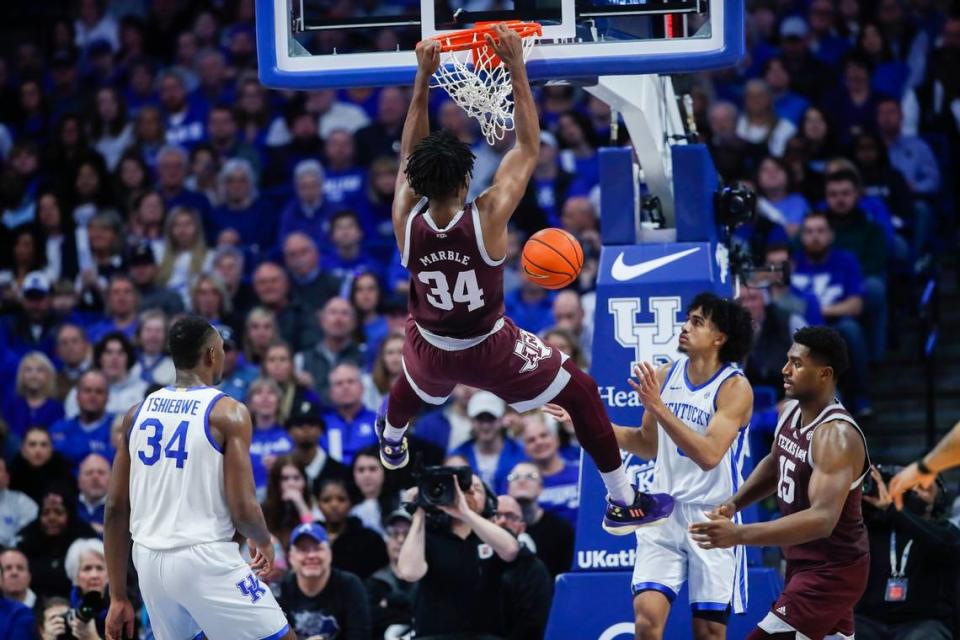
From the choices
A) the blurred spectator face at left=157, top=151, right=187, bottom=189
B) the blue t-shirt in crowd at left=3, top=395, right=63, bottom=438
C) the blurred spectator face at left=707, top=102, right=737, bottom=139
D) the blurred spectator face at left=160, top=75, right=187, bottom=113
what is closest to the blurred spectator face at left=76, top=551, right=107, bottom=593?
the blue t-shirt in crowd at left=3, top=395, right=63, bottom=438

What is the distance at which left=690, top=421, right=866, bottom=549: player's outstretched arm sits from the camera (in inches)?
256

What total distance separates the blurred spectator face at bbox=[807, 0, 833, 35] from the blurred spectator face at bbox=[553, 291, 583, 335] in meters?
4.64

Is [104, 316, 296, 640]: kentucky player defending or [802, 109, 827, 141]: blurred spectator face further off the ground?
[802, 109, 827, 141]: blurred spectator face

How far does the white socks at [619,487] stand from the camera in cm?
738

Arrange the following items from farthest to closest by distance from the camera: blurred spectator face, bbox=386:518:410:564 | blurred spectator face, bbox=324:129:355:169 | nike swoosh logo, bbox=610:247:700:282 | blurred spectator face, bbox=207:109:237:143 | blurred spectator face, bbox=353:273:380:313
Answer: blurred spectator face, bbox=207:109:237:143, blurred spectator face, bbox=324:129:355:169, blurred spectator face, bbox=353:273:380:313, blurred spectator face, bbox=386:518:410:564, nike swoosh logo, bbox=610:247:700:282

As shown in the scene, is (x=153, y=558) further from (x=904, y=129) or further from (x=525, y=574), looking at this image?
(x=904, y=129)

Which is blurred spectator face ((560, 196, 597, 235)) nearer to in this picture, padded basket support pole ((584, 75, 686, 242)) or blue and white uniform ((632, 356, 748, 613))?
padded basket support pole ((584, 75, 686, 242))

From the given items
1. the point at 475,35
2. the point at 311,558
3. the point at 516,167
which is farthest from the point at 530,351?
the point at 311,558

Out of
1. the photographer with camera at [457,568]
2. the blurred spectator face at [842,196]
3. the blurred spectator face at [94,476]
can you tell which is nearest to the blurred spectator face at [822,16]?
the blurred spectator face at [842,196]

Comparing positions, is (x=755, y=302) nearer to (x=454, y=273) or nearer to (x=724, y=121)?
(x=724, y=121)

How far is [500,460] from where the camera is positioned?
10.8 meters

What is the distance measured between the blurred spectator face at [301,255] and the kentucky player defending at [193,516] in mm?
6269

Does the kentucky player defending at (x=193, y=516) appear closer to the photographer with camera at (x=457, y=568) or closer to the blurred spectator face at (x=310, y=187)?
the photographer with camera at (x=457, y=568)

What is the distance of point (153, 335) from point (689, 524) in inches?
248
